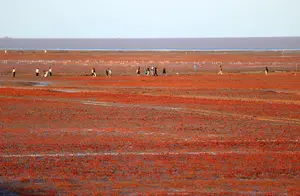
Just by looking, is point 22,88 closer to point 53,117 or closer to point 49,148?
point 53,117

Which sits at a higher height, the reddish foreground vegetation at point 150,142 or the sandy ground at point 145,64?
the sandy ground at point 145,64

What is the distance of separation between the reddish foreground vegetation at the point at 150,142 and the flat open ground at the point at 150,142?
0.03 metres

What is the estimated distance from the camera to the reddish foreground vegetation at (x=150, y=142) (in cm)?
1644

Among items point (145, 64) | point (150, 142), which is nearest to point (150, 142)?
point (150, 142)

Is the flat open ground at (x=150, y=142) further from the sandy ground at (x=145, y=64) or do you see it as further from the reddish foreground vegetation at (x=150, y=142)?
the sandy ground at (x=145, y=64)

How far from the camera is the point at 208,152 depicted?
20953 millimetres

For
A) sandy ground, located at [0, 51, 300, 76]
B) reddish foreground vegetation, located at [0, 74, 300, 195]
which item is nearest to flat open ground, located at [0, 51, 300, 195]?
reddish foreground vegetation, located at [0, 74, 300, 195]

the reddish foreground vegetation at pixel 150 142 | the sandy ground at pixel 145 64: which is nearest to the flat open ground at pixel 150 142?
the reddish foreground vegetation at pixel 150 142

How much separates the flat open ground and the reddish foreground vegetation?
0.03m

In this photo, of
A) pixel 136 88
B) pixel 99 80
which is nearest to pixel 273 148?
pixel 136 88

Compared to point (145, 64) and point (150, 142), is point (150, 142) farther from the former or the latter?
point (145, 64)

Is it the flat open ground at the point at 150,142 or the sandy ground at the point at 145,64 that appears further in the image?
the sandy ground at the point at 145,64

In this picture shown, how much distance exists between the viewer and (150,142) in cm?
2302

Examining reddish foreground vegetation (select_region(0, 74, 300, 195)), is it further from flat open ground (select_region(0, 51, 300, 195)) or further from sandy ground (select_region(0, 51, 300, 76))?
sandy ground (select_region(0, 51, 300, 76))
